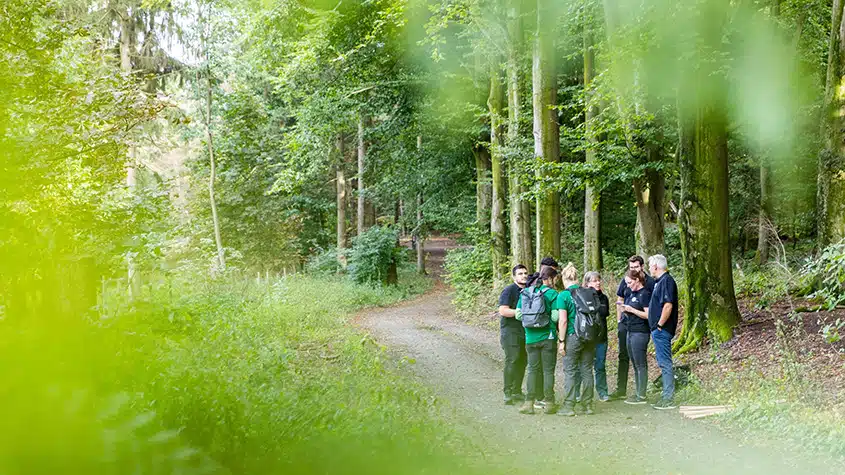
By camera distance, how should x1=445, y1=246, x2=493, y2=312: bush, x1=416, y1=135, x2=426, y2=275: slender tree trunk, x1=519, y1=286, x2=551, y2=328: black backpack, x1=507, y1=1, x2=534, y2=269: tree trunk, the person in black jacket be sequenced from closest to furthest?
x1=519, y1=286, x2=551, y2=328: black backpack < the person in black jacket < x1=507, y1=1, x2=534, y2=269: tree trunk < x1=445, y1=246, x2=493, y2=312: bush < x1=416, y1=135, x2=426, y2=275: slender tree trunk

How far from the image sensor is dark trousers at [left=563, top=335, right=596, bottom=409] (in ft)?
27.3

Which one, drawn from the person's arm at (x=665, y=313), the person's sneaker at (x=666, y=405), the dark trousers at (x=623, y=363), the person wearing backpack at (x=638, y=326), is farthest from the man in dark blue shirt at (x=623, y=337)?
the person's sneaker at (x=666, y=405)

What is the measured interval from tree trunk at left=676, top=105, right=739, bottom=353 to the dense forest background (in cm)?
4

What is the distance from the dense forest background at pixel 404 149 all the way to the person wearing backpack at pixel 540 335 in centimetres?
304

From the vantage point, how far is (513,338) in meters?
8.85

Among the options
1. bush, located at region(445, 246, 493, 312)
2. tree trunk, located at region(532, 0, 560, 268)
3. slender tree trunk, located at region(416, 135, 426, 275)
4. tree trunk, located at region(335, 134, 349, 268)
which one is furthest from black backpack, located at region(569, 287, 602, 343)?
tree trunk, located at region(335, 134, 349, 268)

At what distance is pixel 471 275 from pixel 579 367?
14.3 m

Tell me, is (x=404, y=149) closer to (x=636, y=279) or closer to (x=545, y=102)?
(x=545, y=102)

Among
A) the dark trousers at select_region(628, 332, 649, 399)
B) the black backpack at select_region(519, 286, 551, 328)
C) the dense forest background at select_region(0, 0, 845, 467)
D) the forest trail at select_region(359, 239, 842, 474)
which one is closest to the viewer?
the dense forest background at select_region(0, 0, 845, 467)

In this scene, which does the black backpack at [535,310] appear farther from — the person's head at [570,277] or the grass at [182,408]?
the grass at [182,408]

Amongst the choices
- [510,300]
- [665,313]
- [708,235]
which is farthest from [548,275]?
[708,235]

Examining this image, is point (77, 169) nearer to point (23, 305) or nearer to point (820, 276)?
point (23, 305)

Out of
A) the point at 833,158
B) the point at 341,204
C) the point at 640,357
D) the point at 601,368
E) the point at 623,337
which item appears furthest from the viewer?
the point at 341,204

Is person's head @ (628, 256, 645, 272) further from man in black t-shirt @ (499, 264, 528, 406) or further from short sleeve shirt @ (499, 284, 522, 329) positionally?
short sleeve shirt @ (499, 284, 522, 329)
